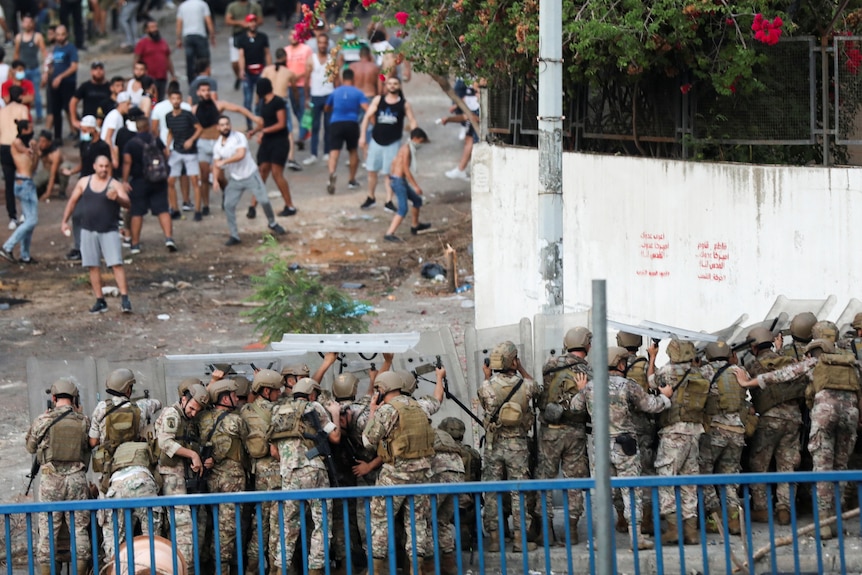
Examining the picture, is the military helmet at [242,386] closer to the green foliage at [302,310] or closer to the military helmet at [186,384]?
the military helmet at [186,384]

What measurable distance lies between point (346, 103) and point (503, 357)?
10.5 m

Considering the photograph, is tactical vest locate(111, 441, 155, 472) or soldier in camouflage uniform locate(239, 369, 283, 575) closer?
tactical vest locate(111, 441, 155, 472)

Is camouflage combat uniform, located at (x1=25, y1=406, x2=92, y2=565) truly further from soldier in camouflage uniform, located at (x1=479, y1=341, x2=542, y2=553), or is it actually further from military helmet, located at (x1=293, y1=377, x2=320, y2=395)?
soldier in camouflage uniform, located at (x1=479, y1=341, x2=542, y2=553)

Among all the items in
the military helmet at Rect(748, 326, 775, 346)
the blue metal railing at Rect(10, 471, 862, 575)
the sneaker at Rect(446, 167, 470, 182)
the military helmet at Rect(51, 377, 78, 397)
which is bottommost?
the blue metal railing at Rect(10, 471, 862, 575)

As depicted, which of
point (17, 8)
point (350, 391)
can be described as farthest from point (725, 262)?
point (17, 8)

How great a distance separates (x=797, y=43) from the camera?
10.9 m

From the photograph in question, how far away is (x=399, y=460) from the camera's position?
7938mm

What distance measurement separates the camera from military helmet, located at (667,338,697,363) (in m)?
8.45

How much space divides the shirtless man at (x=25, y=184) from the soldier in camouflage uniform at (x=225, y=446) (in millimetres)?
8503

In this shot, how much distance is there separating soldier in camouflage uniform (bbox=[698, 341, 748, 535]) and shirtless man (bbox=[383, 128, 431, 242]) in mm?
8236

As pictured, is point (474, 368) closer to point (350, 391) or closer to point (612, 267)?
point (350, 391)

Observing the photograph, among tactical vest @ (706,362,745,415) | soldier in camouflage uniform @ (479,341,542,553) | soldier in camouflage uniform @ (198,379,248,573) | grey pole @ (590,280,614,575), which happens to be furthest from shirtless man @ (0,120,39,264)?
grey pole @ (590,280,614,575)

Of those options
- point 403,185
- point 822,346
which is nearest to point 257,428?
point 822,346

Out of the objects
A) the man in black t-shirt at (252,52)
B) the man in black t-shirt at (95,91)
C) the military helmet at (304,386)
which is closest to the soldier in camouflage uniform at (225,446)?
the military helmet at (304,386)
